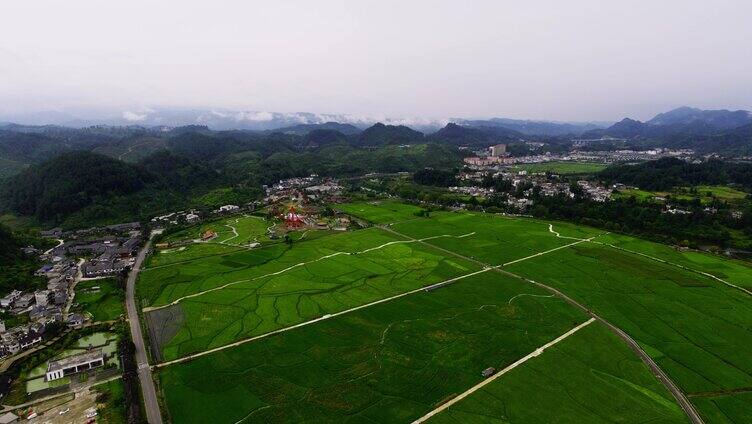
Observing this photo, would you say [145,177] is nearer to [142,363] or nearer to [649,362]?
[142,363]

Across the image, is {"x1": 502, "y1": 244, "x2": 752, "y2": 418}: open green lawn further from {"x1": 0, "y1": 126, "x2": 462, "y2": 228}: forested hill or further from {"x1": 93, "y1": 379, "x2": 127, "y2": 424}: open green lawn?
{"x1": 0, "y1": 126, "x2": 462, "y2": 228}: forested hill

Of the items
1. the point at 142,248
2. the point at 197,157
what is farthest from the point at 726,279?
the point at 197,157

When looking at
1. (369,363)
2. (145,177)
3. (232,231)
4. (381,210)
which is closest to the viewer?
(369,363)

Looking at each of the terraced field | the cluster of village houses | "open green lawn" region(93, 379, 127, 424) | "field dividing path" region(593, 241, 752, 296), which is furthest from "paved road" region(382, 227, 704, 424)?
the cluster of village houses

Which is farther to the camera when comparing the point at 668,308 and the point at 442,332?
the point at 668,308

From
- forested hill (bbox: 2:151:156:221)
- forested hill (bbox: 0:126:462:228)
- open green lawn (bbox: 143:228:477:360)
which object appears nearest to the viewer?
open green lawn (bbox: 143:228:477:360)

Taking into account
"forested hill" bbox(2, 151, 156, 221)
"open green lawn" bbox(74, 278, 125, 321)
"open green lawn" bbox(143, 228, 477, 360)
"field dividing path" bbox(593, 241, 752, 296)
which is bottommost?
"open green lawn" bbox(74, 278, 125, 321)

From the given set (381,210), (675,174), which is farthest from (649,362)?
(675,174)
